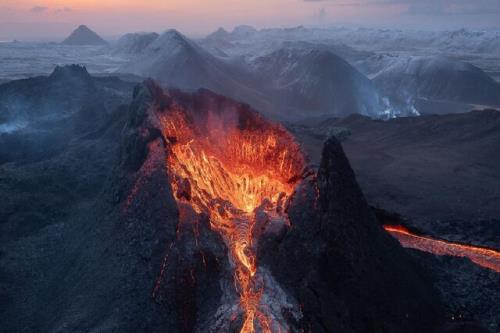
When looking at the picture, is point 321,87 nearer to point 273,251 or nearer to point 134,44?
point 273,251

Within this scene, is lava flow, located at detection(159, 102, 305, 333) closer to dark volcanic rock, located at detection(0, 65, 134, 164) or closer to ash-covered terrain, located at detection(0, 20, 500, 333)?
ash-covered terrain, located at detection(0, 20, 500, 333)

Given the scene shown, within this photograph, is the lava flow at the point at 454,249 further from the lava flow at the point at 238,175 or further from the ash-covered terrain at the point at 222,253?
the lava flow at the point at 238,175

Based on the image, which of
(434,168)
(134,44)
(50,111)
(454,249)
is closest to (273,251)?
(454,249)

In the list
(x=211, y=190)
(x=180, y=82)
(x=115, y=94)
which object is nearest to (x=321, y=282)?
(x=211, y=190)

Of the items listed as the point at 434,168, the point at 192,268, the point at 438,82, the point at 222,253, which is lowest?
the point at 438,82

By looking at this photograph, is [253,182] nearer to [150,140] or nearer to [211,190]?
[211,190]

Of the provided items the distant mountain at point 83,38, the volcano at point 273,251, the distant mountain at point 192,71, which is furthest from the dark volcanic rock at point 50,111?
the distant mountain at point 83,38
